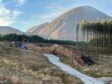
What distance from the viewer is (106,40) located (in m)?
104

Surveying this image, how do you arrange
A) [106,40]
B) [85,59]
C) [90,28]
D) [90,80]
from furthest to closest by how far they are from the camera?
[90,28], [106,40], [85,59], [90,80]

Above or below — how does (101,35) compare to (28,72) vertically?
above

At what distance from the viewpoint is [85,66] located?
58.2 meters

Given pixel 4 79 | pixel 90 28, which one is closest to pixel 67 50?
pixel 4 79

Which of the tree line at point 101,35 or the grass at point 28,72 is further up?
the tree line at point 101,35

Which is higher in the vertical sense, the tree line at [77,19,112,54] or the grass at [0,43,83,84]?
the tree line at [77,19,112,54]

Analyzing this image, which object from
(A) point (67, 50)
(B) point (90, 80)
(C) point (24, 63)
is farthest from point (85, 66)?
(B) point (90, 80)

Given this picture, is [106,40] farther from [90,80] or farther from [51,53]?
[90,80]

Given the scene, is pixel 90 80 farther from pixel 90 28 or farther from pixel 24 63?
pixel 90 28

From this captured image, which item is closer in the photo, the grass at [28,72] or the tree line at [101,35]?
the grass at [28,72]

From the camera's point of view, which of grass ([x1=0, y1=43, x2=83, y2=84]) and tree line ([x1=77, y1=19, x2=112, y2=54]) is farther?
tree line ([x1=77, y1=19, x2=112, y2=54])

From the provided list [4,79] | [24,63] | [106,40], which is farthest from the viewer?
[106,40]

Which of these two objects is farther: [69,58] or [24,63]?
[69,58]

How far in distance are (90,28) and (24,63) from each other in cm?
6389
